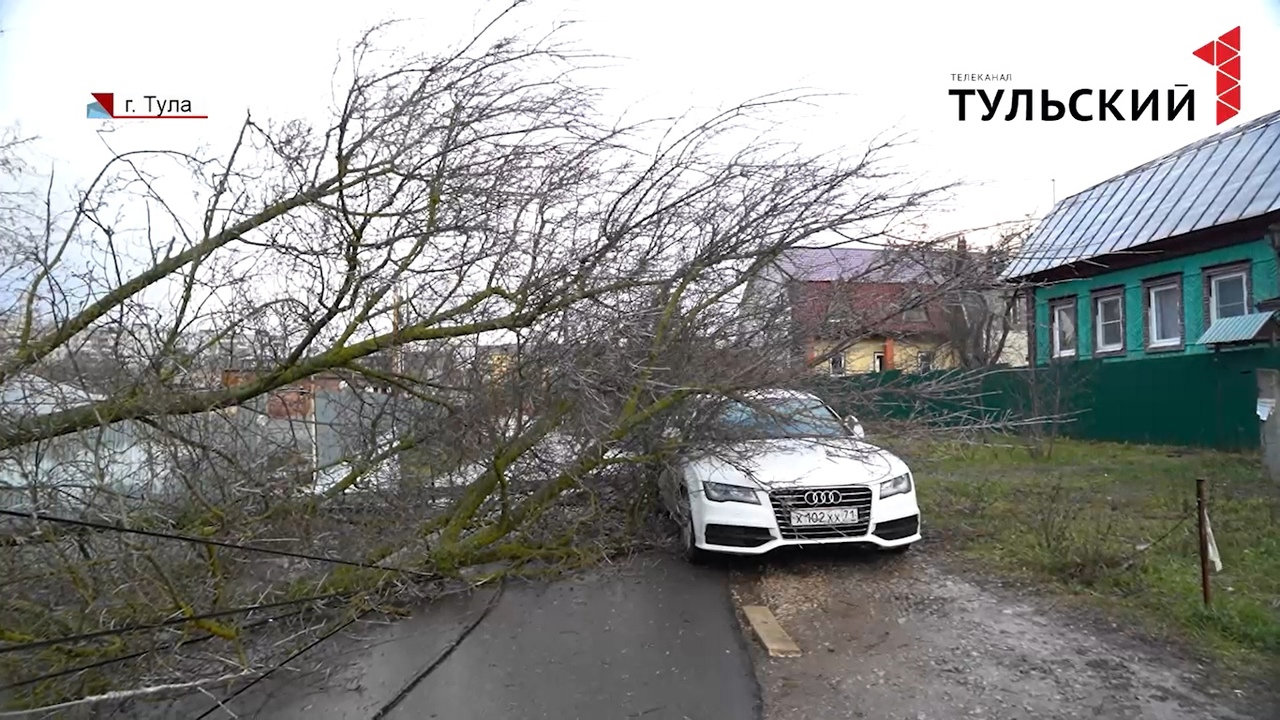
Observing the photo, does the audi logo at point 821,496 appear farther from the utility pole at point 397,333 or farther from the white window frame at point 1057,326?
the white window frame at point 1057,326

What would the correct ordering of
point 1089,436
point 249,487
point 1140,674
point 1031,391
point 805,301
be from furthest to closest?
point 1089,436 → point 1031,391 → point 805,301 → point 249,487 → point 1140,674

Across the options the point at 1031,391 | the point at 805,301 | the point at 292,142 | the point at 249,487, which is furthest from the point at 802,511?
the point at 1031,391

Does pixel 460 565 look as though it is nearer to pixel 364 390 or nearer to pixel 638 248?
pixel 364 390

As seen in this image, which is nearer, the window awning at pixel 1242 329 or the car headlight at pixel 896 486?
the car headlight at pixel 896 486

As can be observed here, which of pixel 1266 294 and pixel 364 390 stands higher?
pixel 1266 294

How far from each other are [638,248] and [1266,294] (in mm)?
11586

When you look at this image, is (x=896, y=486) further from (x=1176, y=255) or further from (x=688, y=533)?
(x=1176, y=255)

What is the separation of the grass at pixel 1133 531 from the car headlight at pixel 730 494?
144cm

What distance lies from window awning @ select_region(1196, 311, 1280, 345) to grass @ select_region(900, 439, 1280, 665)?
5.78ft

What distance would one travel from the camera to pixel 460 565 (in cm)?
613

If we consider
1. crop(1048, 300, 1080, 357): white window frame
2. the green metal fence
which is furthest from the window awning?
crop(1048, 300, 1080, 357): white window frame

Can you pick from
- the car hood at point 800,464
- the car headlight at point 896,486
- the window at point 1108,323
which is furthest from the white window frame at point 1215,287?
the car hood at point 800,464

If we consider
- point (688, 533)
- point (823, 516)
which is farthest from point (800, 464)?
point (688, 533)

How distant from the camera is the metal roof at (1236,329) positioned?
1223cm
